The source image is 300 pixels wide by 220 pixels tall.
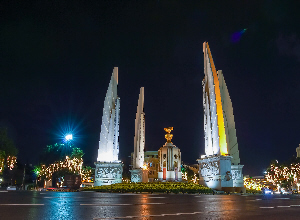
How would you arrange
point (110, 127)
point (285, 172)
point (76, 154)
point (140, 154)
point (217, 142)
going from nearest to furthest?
point (217, 142)
point (110, 127)
point (140, 154)
point (285, 172)
point (76, 154)

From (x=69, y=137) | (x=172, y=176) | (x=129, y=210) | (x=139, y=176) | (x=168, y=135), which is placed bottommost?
(x=129, y=210)

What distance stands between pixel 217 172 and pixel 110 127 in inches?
606

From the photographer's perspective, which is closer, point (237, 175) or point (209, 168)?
point (209, 168)

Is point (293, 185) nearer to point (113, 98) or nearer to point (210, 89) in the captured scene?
point (210, 89)

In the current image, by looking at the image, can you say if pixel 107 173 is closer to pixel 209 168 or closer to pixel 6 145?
pixel 209 168

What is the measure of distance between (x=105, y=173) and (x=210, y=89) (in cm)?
1707

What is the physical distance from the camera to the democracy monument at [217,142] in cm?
2673

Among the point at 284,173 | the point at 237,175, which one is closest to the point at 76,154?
the point at 237,175

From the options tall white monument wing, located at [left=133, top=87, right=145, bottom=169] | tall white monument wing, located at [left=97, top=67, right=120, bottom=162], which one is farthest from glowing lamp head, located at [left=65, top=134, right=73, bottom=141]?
tall white monument wing, located at [left=97, top=67, right=120, bottom=162]

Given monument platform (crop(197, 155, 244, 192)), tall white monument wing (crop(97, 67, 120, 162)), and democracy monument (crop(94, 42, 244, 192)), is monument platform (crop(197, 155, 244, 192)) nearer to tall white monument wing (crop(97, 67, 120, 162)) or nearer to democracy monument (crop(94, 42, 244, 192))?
democracy monument (crop(94, 42, 244, 192))

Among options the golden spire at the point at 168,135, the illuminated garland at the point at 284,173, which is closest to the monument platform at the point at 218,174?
the golden spire at the point at 168,135

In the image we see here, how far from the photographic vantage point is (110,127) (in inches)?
1362

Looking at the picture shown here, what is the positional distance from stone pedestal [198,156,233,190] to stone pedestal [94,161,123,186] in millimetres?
10648

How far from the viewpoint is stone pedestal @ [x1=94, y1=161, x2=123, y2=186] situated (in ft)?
104
